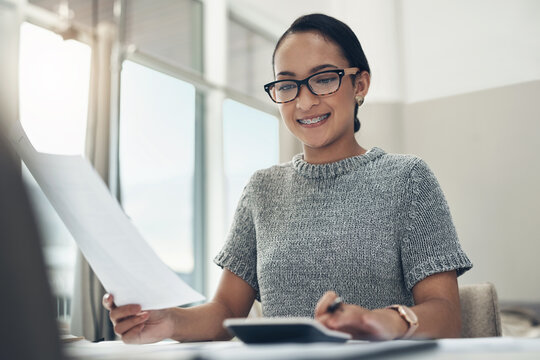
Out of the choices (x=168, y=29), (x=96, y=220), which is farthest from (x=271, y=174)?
(x=168, y=29)

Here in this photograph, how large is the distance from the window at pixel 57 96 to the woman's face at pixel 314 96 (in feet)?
7.69

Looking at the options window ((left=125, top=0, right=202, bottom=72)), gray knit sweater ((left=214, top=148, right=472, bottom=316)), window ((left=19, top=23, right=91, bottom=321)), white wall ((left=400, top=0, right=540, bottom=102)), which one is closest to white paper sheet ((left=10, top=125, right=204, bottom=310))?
gray knit sweater ((left=214, top=148, right=472, bottom=316))

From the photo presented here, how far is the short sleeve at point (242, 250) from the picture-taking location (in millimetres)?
1238

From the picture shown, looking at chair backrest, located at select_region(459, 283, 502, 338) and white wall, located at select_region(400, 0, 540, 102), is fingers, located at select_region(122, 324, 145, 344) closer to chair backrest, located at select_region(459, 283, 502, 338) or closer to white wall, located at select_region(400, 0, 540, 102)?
chair backrest, located at select_region(459, 283, 502, 338)

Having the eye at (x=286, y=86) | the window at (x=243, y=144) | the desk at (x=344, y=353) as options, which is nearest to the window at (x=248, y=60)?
the window at (x=243, y=144)

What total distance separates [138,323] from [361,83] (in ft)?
2.35

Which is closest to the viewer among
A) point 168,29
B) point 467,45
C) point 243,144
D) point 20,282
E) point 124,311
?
point 20,282

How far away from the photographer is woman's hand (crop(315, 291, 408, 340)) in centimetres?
66

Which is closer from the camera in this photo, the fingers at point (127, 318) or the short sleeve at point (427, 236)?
the fingers at point (127, 318)

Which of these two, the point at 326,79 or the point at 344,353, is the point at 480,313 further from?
the point at 344,353

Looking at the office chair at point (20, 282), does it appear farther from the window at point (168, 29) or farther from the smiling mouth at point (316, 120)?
the window at point (168, 29)

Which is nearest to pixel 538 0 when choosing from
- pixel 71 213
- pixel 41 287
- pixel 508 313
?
pixel 508 313

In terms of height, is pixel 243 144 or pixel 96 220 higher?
pixel 243 144

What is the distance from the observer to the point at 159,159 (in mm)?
4340
